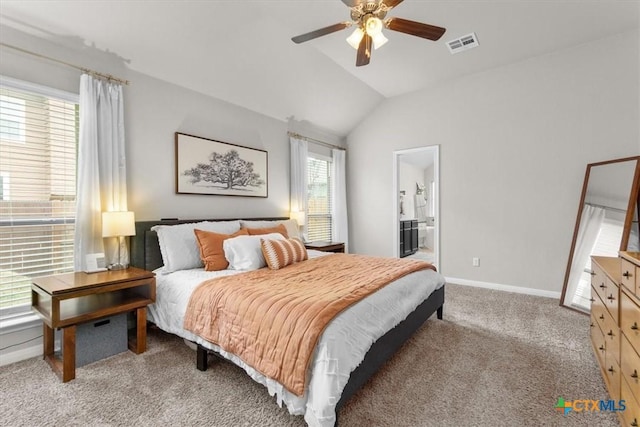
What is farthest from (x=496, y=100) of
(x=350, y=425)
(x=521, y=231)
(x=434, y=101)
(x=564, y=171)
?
(x=350, y=425)

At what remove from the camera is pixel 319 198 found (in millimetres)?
5391

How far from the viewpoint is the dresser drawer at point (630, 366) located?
4.46 feet

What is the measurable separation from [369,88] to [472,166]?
2.01 metres

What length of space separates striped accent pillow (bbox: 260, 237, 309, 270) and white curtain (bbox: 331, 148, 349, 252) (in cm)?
245

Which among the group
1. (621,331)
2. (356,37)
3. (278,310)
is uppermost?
(356,37)

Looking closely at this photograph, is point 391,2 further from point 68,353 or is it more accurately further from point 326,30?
point 68,353

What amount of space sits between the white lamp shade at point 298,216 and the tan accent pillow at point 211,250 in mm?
1674

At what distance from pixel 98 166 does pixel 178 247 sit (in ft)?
3.24

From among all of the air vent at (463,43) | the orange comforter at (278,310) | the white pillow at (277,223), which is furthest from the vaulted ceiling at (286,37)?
the orange comforter at (278,310)

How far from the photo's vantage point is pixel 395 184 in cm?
518

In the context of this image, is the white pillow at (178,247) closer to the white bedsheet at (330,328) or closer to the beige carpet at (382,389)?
the white bedsheet at (330,328)

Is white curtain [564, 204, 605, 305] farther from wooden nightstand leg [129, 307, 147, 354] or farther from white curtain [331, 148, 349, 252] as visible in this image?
wooden nightstand leg [129, 307, 147, 354]

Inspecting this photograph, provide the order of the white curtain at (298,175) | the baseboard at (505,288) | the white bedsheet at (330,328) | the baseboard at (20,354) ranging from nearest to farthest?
the white bedsheet at (330,328) → the baseboard at (20,354) → the baseboard at (505,288) → the white curtain at (298,175)

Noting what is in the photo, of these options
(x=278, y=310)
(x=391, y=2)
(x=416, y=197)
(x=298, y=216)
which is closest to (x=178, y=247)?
(x=278, y=310)
